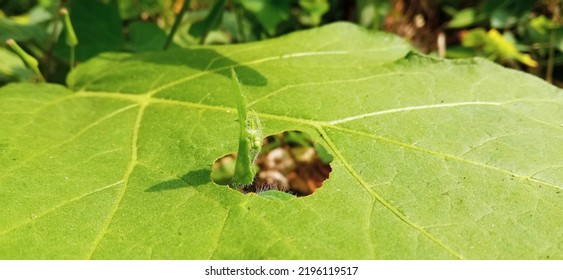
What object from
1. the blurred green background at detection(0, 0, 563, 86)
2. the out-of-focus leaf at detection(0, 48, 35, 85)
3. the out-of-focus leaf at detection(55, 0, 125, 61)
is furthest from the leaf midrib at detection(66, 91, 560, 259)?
the out-of-focus leaf at detection(55, 0, 125, 61)

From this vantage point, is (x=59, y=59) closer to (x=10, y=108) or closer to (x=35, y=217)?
(x=10, y=108)

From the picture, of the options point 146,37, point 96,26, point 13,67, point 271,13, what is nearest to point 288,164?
point 271,13

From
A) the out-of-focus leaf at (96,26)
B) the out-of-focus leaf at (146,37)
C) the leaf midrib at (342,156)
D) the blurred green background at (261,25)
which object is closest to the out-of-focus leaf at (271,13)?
the blurred green background at (261,25)

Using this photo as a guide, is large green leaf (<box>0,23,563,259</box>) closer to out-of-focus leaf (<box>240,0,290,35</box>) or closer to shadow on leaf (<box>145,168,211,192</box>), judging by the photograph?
shadow on leaf (<box>145,168,211,192</box>)

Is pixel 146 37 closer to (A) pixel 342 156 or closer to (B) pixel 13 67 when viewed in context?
(B) pixel 13 67

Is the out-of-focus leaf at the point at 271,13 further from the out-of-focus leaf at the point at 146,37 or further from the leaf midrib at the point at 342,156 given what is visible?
the leaf midrib at the point at 342,156
